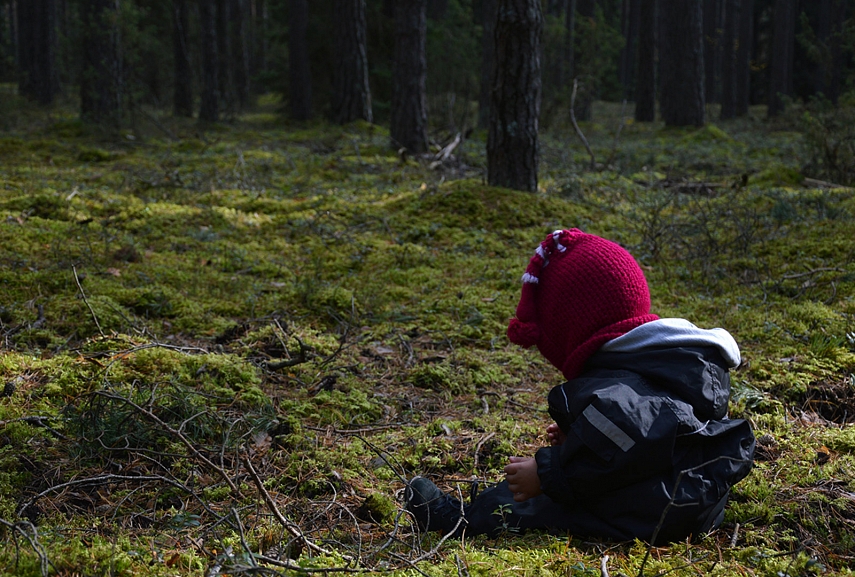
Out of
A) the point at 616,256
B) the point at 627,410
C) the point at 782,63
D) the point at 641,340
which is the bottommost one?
the point at 627,410

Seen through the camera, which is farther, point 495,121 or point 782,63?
point 782,63

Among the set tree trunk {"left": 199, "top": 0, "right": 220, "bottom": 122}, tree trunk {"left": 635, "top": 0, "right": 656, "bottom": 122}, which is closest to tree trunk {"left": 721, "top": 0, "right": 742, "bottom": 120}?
tree trunk {"left": 635, "top": 0, "right": 656, "bottom": 122}

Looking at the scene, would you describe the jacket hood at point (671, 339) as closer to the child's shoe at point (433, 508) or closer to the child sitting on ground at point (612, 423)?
the child sitting on ground at point (612, 423)

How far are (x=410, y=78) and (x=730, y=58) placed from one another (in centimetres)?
1547

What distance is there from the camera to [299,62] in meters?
16.4

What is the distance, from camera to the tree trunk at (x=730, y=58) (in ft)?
71.7

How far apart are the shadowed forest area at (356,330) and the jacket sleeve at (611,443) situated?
0.78 ft

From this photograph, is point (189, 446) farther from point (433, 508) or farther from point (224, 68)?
point (224, 68)

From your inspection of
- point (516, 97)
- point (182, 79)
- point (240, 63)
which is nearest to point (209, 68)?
point (182, 79)

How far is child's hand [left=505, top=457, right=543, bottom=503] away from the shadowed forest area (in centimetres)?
16

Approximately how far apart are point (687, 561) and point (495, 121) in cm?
587

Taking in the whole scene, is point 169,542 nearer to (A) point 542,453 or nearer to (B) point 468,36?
(A) point 542,453

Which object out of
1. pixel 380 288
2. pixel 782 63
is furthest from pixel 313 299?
pixel 782 63

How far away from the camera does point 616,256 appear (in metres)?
2.58
